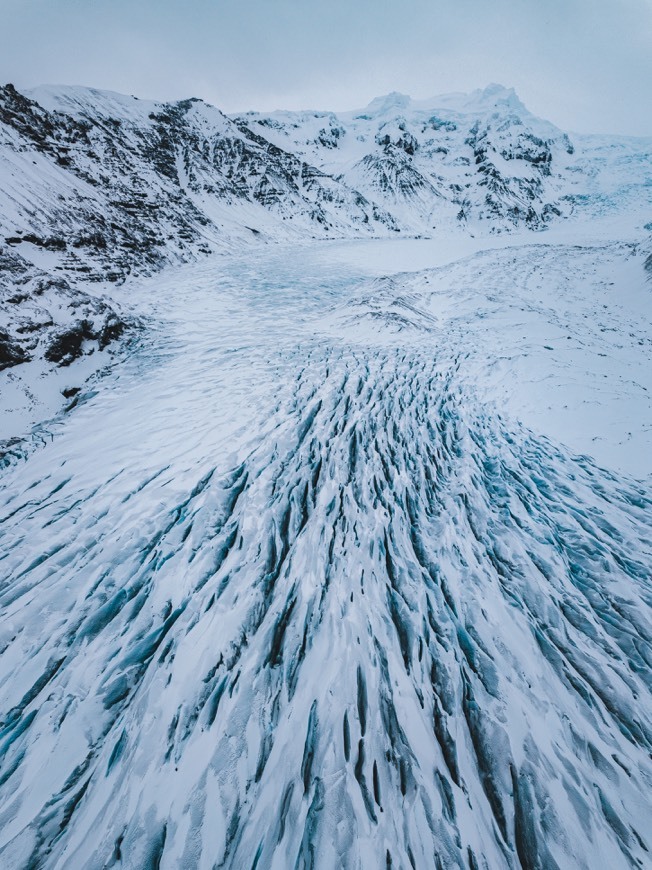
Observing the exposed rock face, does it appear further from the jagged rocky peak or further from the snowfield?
the jagged rocky peak

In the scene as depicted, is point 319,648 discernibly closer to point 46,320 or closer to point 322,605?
point 322,605

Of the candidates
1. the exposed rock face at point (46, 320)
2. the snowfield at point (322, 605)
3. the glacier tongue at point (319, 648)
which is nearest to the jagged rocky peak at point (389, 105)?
the exposed rock face at point (46, 320)

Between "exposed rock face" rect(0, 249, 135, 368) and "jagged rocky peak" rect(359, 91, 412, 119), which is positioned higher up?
"jagged rocky peak" rect(359, 91, 412, 119)

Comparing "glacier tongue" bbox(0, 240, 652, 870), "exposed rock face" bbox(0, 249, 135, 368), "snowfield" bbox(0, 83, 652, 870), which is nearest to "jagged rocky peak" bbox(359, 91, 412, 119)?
"exposed rock face" bbox(0, 249, 135, 368)

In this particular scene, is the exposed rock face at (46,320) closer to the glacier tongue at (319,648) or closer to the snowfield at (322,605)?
the snowfield at (322,605)

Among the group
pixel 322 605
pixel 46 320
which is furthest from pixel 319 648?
pixel 46 320
